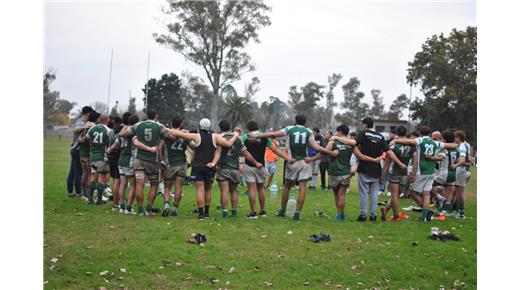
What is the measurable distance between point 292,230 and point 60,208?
558cm

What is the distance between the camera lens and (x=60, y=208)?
11336 millimetres

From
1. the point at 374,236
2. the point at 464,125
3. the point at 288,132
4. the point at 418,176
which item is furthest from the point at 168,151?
the point at 464,125

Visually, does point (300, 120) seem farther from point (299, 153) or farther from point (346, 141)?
point (346, 141)

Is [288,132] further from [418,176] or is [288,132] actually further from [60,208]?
[60,208]

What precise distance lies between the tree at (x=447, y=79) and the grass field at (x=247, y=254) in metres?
24.3

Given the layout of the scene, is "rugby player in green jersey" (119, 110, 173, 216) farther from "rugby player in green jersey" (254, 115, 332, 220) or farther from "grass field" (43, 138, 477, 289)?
"rugby player in green jersey" (254, 115, 332, 220)

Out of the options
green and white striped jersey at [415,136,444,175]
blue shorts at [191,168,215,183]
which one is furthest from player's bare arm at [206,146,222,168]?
green and white striped jersey at [415,136,444,175]

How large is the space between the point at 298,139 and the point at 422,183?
316 centimetres

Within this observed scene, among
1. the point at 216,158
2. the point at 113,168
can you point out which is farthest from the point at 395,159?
the point at 113,168

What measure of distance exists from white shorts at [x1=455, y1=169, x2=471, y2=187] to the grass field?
135 cm

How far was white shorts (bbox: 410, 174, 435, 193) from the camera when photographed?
443 inches

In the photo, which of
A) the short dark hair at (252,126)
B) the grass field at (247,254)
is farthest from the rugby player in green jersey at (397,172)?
the short dark hair at (252,126)

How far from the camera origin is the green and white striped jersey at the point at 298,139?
10.7 metres

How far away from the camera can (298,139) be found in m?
10.7
